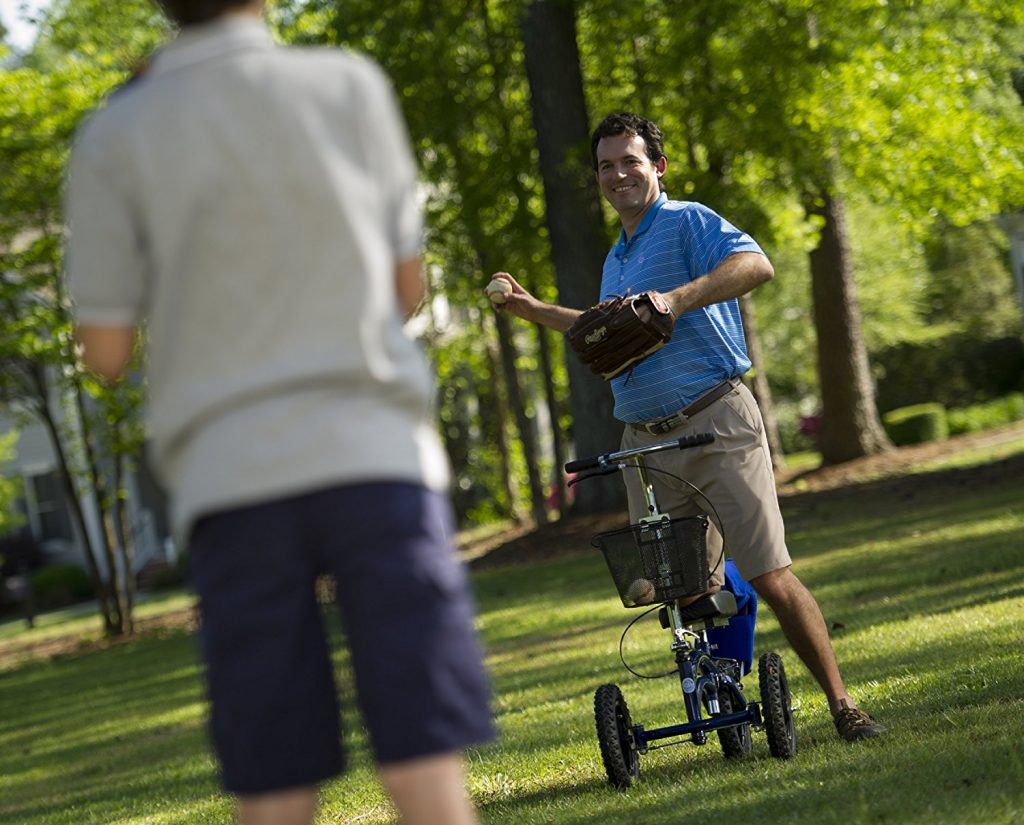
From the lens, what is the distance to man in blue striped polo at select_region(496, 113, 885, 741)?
6.02 metres

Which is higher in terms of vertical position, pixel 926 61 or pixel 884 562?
pixel 926 61

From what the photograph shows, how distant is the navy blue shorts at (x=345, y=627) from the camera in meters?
2.88

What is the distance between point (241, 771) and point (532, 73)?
18.1 meters

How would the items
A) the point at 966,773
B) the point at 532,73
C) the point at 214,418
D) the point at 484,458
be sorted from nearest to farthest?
1. the point at 214,418
2. the point at 966,773
3. the point at 532,73
4. the point at 484,458

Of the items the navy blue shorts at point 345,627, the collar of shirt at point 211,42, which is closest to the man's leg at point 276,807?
the navy blue shorts at point 345,627

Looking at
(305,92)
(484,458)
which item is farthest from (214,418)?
(484,458)

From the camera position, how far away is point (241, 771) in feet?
9.56

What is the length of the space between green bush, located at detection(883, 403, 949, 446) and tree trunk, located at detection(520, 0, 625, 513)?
16123 mm

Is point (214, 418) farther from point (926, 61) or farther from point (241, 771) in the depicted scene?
point (926, 61)

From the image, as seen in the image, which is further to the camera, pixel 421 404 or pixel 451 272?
pixel 451 272

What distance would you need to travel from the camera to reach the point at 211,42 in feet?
9.69

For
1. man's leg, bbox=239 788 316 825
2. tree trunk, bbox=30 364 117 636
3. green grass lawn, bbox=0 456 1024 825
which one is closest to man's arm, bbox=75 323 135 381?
man's leg, bbox=239 788 316 825

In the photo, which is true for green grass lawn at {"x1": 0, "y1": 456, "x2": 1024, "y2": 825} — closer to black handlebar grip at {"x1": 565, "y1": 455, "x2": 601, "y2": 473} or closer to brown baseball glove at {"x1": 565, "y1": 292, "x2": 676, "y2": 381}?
black handlebar grip at {"x1": 565, "y1": 455, "x2": 601, "y2": 473}

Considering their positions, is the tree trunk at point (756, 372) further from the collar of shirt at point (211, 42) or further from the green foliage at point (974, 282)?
the green foliage at point (974, 282)
